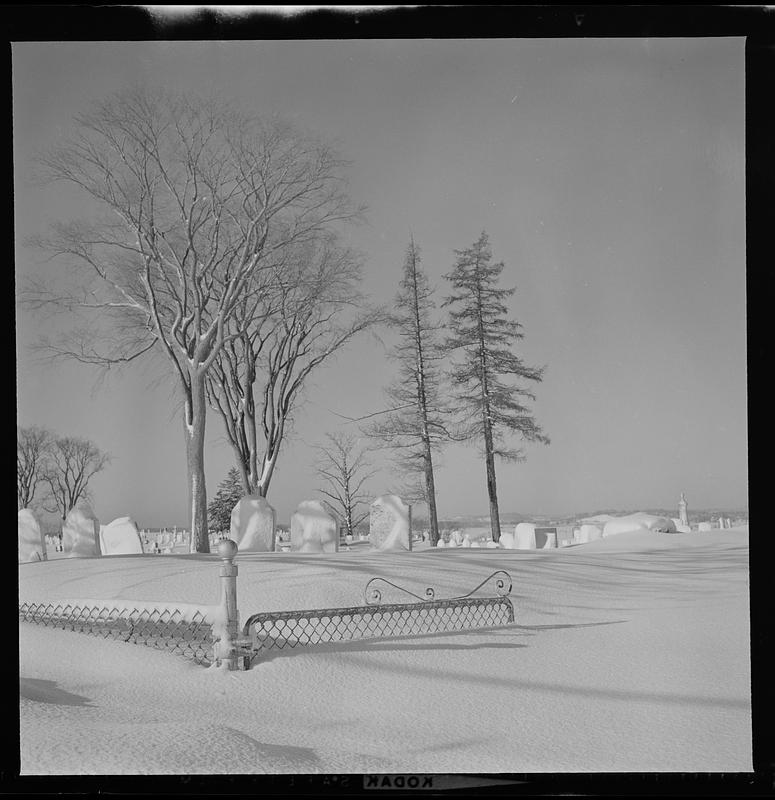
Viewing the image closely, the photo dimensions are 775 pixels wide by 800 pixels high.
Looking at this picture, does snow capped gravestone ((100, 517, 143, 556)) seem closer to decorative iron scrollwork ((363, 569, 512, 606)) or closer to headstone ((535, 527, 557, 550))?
decorative iron scrollwork ((363, 569, 512, 606))

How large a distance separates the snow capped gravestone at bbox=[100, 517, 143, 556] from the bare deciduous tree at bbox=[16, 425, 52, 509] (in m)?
0.65

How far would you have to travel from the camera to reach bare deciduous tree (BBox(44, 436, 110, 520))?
5918 millimetres

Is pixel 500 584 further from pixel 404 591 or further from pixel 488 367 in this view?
pixel 488 367

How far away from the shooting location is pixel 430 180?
6539 mm

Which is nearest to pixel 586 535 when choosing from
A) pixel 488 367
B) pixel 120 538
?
pixel 488 367

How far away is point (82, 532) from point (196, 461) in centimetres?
130

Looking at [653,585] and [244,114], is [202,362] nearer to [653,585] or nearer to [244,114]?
[244,114]

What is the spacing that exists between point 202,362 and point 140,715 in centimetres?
490

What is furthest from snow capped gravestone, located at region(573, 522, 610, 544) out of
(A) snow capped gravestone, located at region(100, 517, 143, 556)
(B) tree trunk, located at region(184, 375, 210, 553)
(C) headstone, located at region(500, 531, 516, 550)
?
(A) snow capped gravestone, located at region(100, 517, 143, 556)

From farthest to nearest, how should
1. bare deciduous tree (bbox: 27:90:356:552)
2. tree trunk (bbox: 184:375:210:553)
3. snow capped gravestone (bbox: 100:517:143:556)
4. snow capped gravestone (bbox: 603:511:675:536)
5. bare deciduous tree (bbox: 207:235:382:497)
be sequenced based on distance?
bare deciduous tree (bbox: 207:235:382:497) < tree trunk (bbox: 184:375:210:553) < snow capped gravestone (bbox: 603:511:675:536) < snow capped gravestone (bbox: 100:517:143:556) < bare deciduous tree (bbox: 27:90:356:552)

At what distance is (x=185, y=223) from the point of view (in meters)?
8.01

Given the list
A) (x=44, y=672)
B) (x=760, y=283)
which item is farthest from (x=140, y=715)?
(x=760, y=283)

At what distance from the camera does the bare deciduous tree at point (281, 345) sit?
860 centimetres

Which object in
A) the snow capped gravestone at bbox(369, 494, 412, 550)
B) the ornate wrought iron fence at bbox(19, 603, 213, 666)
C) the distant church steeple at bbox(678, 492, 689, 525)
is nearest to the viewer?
the ornate wrought iron fence at bbox(19, 603, 213, 666)
